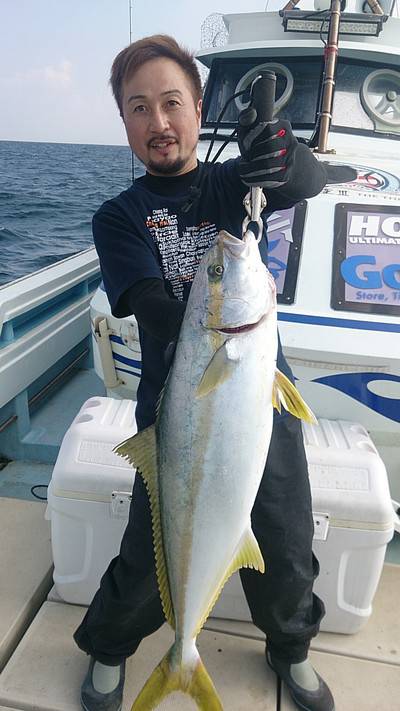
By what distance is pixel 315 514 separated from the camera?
229cm

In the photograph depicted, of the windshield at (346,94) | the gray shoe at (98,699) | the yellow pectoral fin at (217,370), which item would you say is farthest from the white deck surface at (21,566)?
the windshield at (346,94)

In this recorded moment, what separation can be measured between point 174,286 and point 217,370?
1.74ft

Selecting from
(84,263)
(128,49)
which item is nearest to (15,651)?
(128,49)

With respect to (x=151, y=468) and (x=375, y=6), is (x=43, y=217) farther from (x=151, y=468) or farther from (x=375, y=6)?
(x=151, y=468)

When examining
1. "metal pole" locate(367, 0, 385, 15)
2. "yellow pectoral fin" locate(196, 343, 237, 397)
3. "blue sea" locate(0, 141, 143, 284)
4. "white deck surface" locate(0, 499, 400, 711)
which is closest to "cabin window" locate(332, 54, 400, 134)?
"metal pole" locate(367, 0, 385, 15)

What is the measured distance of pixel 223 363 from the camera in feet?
5.00

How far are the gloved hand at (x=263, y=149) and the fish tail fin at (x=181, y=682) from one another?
152 cm

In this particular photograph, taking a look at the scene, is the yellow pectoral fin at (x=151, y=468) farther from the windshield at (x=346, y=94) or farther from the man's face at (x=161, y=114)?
the windshield at (x=346, y=94)

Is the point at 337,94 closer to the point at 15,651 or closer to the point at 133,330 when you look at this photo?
the point at 133,330

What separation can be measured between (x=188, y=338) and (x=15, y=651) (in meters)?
1.77

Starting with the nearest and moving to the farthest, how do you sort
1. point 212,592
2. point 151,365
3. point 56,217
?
1. point 212,592
2. point 151,365
3. point 56,217

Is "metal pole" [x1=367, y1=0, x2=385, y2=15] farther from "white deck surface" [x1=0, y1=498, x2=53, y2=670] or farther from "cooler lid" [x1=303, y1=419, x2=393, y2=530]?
"white deck surface" [x1=0, y1=498, x2=53, y2=670]

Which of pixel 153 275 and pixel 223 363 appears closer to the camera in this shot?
pixel 223 363

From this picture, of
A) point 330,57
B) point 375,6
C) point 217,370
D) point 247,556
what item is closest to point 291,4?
point 375,6
